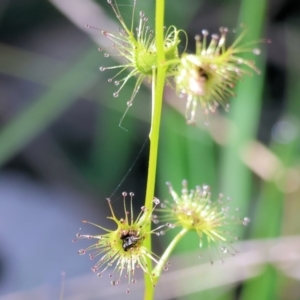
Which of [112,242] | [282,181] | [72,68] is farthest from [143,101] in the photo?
[112,242]

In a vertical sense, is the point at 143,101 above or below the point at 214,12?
below

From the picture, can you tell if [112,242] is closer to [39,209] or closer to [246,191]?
[246,191]

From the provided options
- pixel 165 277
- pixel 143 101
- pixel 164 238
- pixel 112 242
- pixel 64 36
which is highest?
pixel 64 36

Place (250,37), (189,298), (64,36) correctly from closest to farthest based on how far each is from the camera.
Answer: (189,298), (250,37), (64,36)

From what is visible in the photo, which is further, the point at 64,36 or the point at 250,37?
the point at 64,36

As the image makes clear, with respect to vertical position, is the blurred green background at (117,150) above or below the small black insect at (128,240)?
above
